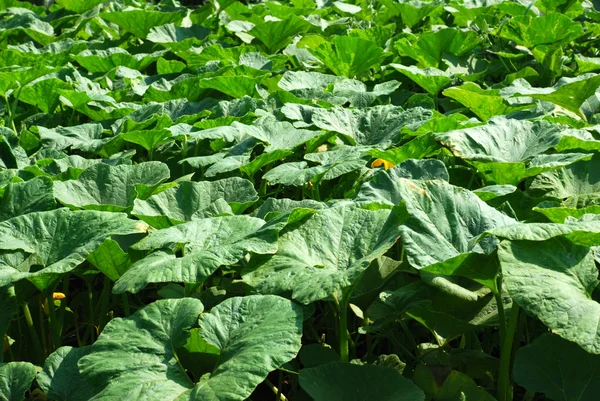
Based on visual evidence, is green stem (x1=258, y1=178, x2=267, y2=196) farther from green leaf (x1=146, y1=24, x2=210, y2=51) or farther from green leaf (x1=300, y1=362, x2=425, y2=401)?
green leaf (x1=146, y1=24, x2=210, y2=51)

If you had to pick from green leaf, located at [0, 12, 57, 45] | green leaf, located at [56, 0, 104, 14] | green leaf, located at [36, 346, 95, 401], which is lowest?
green leaf, located at [56, 0, 104, 14]

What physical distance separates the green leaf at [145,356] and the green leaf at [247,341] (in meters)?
0.04

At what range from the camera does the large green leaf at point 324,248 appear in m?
1.31

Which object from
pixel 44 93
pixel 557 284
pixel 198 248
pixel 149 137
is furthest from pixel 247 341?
pixel 44 93

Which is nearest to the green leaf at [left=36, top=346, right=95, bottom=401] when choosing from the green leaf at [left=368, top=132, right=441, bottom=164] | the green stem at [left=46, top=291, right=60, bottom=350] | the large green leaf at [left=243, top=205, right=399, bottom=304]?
the green stem at [left=46, top=291, right=60, bottom=350]

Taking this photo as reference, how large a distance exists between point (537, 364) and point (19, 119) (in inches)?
85.1

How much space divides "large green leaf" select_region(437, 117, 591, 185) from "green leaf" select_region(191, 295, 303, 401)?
0.67 m

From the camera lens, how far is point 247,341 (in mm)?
1201

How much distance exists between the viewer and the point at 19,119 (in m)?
2.81

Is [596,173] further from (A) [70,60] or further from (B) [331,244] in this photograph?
(A) [70,60]

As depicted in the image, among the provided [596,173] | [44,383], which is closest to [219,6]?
[596,173]

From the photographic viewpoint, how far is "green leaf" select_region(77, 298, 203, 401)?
3.79ft

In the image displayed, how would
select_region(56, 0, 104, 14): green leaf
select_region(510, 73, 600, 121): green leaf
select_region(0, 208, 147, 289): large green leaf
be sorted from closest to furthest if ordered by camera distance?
select_region(0, 208, 147, 289): large green leaf, select_region(510, 73, 600, 121): green leaf, select_region(56, 0, 104, 14): green leaf

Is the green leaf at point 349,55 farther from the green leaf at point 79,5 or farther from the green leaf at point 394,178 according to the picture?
the green leaf at point 79,5
